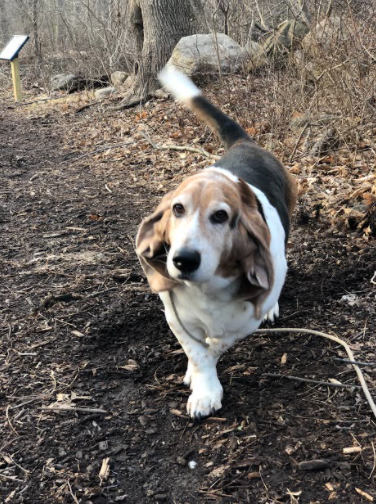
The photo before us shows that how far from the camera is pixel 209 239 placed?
2416 mm

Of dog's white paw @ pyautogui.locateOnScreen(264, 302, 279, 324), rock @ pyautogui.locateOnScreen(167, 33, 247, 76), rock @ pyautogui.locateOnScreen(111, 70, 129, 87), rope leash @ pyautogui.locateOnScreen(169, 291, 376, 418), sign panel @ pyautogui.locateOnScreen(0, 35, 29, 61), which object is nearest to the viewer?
rope leash @ pyautogui.locateOnScreen(169, 291, 376, 418)

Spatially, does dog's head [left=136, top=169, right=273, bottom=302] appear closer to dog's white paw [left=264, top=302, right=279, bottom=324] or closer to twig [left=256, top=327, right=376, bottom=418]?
twig [left=256, top=327, right=376, bottom=418]

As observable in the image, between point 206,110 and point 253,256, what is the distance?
2289mm

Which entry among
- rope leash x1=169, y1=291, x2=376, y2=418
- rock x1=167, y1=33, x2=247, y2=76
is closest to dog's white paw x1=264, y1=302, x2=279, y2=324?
rope leash x1=169, y1=291, x2=376, y2=418

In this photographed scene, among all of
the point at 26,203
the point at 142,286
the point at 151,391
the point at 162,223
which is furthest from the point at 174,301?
the point at 26,203

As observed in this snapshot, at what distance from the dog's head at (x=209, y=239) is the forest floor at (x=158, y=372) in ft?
2.66

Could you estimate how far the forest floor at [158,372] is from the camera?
105 inches

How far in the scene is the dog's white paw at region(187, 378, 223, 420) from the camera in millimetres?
3062

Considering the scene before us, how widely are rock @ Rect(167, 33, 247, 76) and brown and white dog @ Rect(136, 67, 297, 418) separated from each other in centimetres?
619

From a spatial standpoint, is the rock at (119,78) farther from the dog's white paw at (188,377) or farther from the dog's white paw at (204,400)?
the dog's white paw at (204,400)

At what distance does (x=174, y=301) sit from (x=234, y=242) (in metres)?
0.55

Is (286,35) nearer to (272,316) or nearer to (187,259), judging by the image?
(272,316)

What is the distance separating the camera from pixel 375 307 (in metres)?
3.95

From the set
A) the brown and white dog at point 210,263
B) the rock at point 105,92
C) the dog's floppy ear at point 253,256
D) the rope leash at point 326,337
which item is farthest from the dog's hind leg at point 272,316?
the rock at point 105,92
